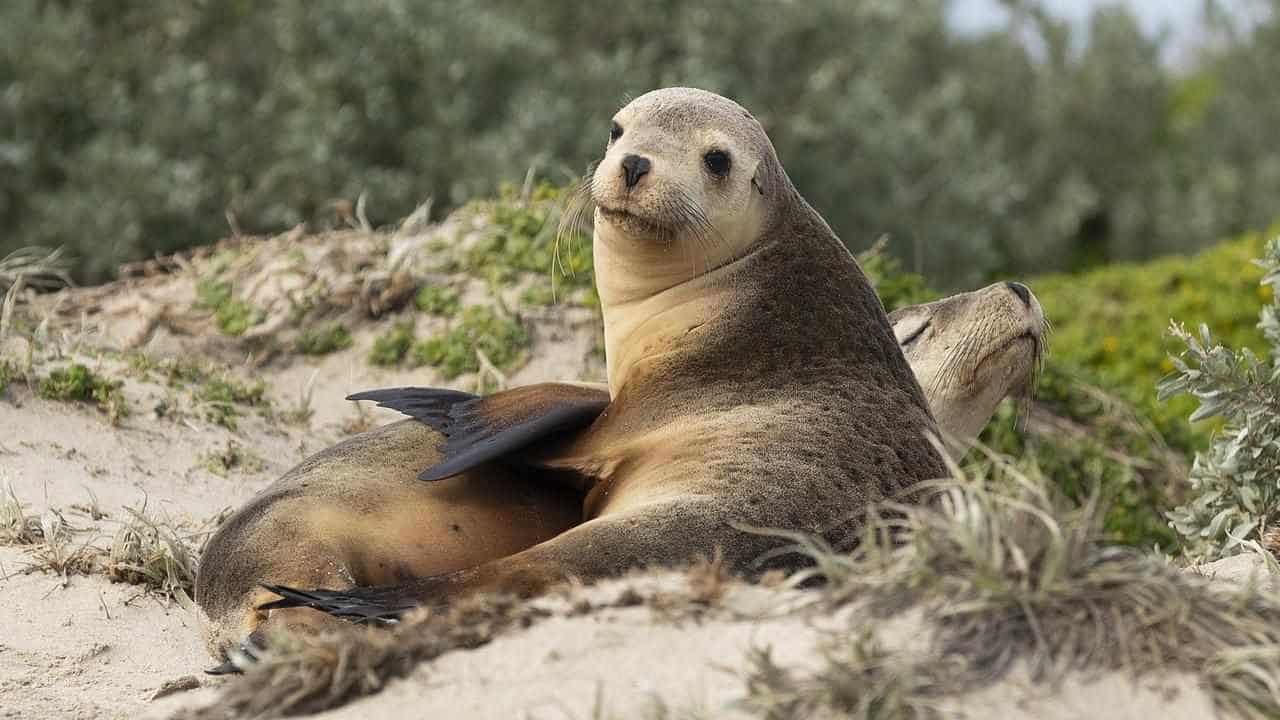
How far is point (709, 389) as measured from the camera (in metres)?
4.48

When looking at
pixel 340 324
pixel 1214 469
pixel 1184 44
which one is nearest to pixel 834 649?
pixel 1214 469

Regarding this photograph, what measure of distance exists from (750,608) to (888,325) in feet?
6.01

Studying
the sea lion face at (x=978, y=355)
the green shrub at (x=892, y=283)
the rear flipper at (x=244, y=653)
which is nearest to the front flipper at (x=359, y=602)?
the rear flipper at (x=244, y=653)

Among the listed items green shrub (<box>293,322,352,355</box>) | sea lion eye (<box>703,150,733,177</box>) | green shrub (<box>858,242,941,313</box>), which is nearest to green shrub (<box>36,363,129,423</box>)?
green shrub (<box>293,322,352,355</box>)

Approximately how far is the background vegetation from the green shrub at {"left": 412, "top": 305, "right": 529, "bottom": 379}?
13.0 feet

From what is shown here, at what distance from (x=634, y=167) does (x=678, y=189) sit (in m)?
0.14

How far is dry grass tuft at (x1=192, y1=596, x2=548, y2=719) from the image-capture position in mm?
3064

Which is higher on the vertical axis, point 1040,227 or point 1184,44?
point 1184,44

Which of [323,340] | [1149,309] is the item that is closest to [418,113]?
[1149,309]

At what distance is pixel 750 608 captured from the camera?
3.07m

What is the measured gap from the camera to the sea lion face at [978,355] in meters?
5.45

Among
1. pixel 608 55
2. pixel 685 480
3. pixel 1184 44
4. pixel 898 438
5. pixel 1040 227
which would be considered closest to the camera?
pixel 685 480

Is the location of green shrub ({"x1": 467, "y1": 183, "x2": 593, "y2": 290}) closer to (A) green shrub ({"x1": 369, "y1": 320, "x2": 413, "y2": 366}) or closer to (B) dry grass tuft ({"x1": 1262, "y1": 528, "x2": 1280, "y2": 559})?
(A) green shrub ({"x1": 369, "y1": 320, "x2": 413, "y2": 366})

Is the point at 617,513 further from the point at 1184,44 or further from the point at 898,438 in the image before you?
the point at 1184,44
